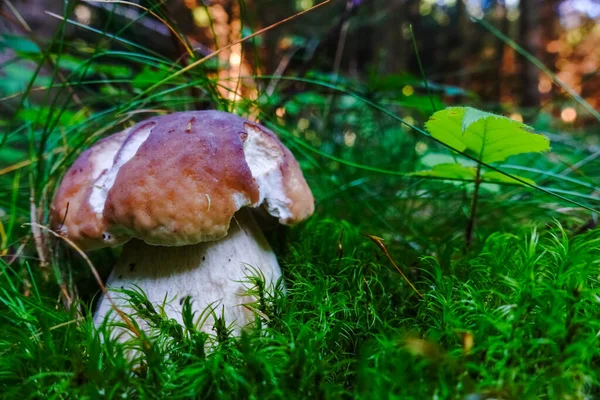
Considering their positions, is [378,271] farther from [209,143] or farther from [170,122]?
[170,122]

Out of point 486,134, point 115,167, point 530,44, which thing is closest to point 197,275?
point 115,167

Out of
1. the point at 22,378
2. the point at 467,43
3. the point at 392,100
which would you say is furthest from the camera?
the point at 467,43

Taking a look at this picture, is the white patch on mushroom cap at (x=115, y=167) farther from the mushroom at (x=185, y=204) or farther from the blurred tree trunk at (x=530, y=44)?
the blurred tree trunk at (x=530, y=44)

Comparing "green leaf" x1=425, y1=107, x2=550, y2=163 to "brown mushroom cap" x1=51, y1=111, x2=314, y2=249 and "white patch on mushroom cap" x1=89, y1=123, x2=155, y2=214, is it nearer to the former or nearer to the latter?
"brown mushroom cap" x1=51, y1=111, x2=314, y2=249

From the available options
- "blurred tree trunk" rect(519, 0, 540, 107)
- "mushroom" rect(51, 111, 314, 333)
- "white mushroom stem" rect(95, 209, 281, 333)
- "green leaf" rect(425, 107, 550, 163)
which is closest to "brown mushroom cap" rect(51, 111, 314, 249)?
"mushroom" rect(51, 111, 314, 333)

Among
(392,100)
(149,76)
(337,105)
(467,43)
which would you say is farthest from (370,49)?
(149,76)
